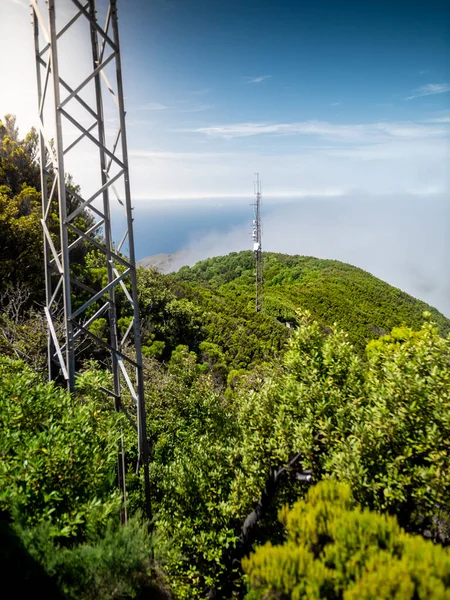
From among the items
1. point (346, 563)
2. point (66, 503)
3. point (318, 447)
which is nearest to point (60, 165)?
point (66, 503)

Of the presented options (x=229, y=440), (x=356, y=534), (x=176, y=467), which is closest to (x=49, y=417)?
(x=176, y=467)

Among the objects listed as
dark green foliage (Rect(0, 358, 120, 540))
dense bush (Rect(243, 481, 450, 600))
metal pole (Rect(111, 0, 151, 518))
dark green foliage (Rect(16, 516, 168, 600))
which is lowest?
dark green foliage (Rect(16, 516, 168, 600))

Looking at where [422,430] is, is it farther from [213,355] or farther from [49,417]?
[213,355]

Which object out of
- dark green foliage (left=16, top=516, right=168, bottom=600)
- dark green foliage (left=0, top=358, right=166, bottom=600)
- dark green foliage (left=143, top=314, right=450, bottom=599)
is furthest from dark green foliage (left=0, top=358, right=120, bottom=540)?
dark green foliage (left=143, top=314, right=450, bottom=599)

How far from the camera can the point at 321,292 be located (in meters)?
55.0

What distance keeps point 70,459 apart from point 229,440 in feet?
13.6

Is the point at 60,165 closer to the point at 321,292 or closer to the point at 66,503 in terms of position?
the point at 66,503

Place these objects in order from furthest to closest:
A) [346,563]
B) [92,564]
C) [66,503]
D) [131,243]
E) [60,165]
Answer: [131,243], [60,165], [66,503], [92,564], [346,563]

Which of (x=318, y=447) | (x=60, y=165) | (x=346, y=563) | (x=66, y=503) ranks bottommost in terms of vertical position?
(x=346, y=563)

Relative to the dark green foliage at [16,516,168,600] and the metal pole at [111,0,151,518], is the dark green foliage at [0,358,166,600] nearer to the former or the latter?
the dark green foliage at [16,516,168,600]

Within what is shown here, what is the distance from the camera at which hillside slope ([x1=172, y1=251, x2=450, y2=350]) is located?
4650 cm

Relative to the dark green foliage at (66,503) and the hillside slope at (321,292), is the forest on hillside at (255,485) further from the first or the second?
the hillside slope at (321,292)

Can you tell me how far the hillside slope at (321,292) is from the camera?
46.5 metres

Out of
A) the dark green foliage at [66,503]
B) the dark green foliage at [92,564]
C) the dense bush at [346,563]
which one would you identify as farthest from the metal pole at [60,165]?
the dense bush at [346,563]
